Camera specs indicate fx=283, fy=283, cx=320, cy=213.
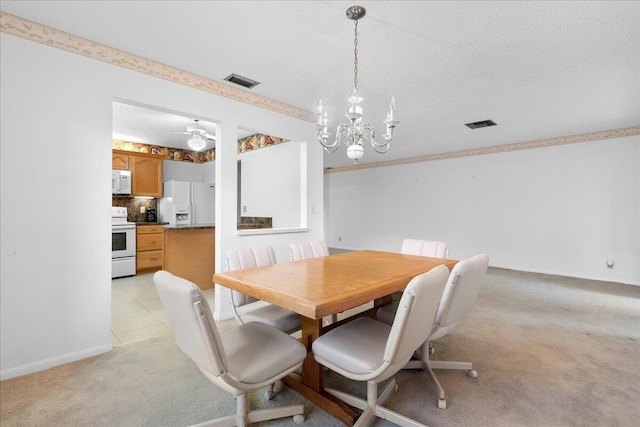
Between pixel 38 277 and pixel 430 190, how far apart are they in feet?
21.6

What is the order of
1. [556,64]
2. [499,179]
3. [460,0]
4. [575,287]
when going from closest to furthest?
[460,0]
[556,64]
[575,287]
[499,179]

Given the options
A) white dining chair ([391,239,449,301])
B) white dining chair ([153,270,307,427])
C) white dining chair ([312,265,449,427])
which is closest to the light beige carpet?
white dining chair ([312,265,449,427])

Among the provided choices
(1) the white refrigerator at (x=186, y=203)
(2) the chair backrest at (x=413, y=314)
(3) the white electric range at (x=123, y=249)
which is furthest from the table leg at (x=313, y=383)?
(1) the white refrigerator at (x=186, y=203)

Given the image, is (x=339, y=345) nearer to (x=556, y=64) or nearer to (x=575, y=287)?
(x=556, y=64)

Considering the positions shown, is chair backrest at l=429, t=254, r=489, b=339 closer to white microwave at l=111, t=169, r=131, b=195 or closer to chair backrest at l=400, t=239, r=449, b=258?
chair backrest at l=400, t=239, r=449, b=258

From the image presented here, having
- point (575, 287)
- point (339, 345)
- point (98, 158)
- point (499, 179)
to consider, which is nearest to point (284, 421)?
point (339, 345)

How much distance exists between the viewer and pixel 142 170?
18.2 ft

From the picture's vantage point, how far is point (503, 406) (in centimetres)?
165

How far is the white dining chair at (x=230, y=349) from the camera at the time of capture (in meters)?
1.08

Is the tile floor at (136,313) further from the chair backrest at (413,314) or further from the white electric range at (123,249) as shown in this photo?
A: the chair backrest at (413,314)

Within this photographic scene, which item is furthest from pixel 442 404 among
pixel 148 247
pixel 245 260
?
pixel 148 247

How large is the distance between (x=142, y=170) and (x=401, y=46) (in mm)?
5309

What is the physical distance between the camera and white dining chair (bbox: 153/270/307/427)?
108 centimetres

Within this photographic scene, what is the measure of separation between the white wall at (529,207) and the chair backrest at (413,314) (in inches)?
204
